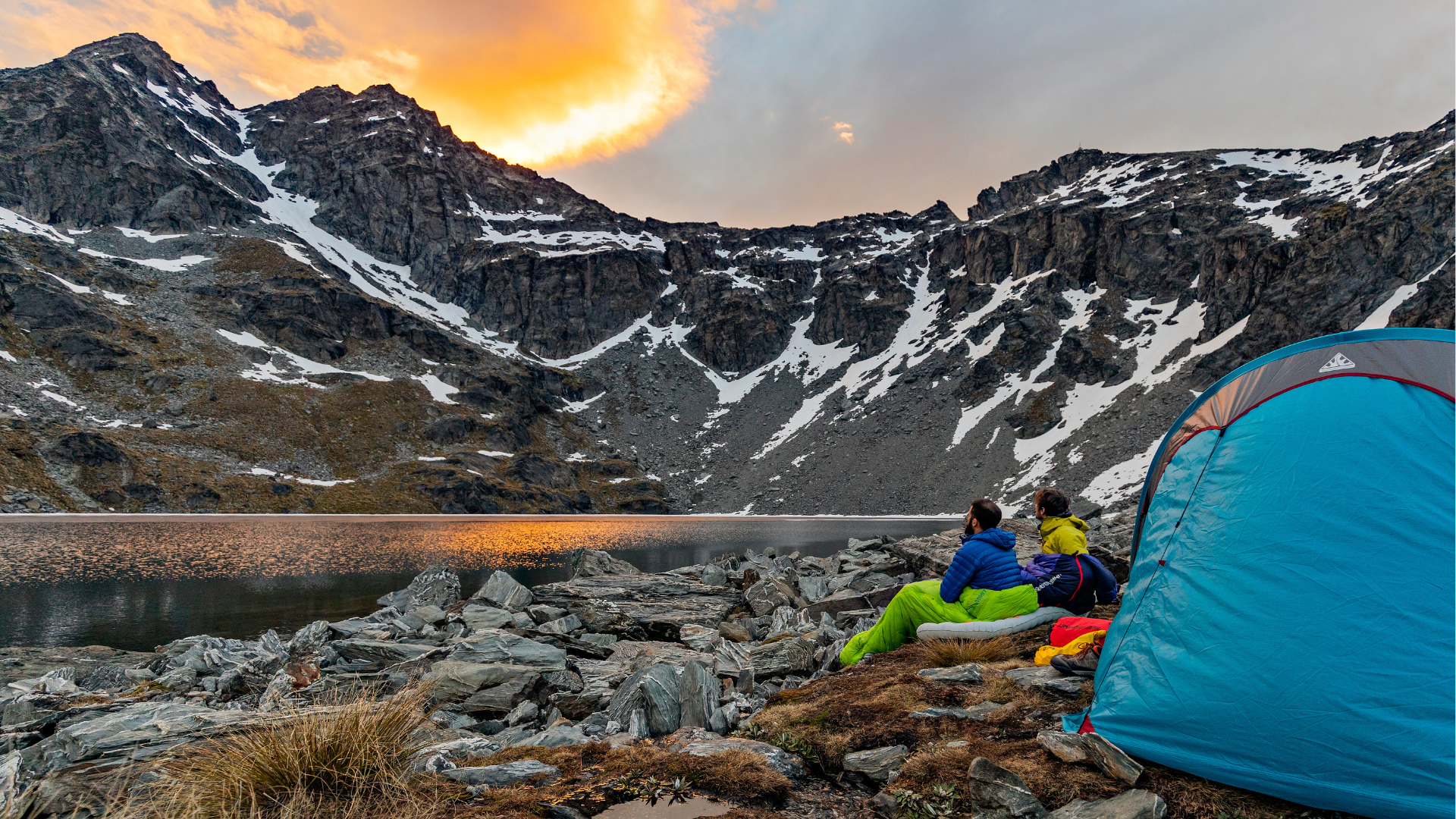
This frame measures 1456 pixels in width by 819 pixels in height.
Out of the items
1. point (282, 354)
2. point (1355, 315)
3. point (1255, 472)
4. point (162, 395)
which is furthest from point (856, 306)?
point (1255, 472)

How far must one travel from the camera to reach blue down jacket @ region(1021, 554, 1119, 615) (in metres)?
7.68

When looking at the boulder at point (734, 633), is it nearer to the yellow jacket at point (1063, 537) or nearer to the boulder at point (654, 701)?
the boulder at point (654, 701)

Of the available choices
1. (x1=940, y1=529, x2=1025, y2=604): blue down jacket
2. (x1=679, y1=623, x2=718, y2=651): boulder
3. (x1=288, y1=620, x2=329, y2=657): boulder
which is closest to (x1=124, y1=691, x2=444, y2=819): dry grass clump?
(x1=940, y1=529, x2=1025, y2=604): blue down jacket

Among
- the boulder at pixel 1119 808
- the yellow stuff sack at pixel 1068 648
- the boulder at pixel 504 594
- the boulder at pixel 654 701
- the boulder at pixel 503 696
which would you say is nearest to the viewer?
the boulder at pixel 1119 808

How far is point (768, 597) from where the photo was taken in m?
17.1

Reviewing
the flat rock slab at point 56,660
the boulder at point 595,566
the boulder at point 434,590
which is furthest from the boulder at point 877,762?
the boulder at point 595,566

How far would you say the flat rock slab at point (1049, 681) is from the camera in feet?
18.5

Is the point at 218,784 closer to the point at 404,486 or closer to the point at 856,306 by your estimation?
the point at 404,486

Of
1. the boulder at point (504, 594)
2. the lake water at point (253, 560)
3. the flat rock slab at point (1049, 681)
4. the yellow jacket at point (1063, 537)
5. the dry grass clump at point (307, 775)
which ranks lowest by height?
the lake water at point (253, 560)

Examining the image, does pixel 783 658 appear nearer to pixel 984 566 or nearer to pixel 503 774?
pixel 984 566

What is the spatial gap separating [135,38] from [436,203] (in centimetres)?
9956

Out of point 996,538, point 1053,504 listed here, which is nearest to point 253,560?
point 996,538

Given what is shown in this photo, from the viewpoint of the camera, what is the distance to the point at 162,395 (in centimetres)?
9519

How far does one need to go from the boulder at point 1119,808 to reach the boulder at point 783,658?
576 cm
